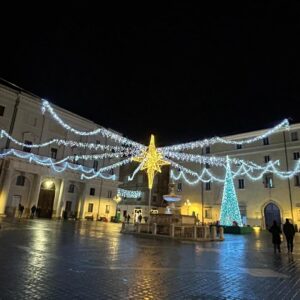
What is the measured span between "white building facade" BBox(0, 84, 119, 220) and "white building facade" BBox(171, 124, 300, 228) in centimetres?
1534

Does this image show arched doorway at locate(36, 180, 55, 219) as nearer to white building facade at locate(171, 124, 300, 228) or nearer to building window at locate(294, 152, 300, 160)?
white building facade at locate(171, 124, 300, 228)

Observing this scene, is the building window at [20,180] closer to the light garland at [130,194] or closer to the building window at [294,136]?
the light garland at [130,194]

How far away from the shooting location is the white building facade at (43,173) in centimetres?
3272

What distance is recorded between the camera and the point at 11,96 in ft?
110

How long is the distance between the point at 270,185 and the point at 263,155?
4.26 metres

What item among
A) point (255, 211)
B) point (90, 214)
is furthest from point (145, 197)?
point (255, 211)

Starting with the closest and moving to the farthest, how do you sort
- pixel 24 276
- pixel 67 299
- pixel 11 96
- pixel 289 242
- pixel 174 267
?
pixel 67 299
pixel 24 276
pixel 174 267
pixel 289 242
pixel 11 96

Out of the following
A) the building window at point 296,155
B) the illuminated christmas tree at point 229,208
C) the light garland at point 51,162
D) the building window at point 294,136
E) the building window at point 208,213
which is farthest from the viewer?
the building window at point 208,213

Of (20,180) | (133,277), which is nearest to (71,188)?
(20,180)

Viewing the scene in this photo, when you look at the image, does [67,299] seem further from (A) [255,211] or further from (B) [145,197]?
(B) [145,197]

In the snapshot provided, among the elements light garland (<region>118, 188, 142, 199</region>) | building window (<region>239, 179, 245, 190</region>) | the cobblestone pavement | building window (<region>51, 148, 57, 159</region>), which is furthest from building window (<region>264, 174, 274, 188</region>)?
the cobblestone pavement

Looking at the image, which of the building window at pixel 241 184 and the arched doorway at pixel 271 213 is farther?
the building window at pixel 241 184

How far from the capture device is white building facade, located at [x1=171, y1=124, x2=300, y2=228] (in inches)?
1405

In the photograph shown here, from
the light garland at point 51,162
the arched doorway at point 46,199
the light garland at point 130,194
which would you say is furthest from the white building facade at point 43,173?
the light garland at point 130,194
